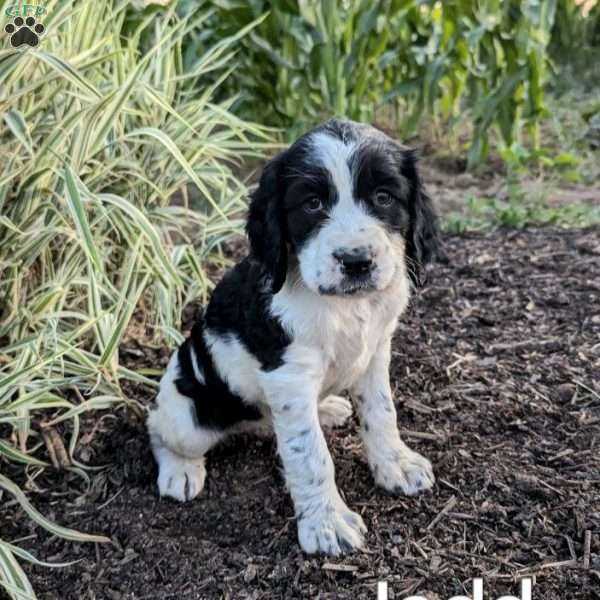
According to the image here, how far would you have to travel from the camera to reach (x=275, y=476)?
3.52 metres

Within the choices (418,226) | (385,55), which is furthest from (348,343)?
(385,55)

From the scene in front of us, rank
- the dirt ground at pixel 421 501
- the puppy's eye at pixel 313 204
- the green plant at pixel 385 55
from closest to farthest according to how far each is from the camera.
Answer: the puppy's eye at pixel 313 204 < the dirt ground at pixel 421 501 < the green plant at pixel 385 55

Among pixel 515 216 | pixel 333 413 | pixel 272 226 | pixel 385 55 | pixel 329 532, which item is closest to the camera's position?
pixel 272 226

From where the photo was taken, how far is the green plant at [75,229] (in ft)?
11.3

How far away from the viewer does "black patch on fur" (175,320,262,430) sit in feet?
11.1

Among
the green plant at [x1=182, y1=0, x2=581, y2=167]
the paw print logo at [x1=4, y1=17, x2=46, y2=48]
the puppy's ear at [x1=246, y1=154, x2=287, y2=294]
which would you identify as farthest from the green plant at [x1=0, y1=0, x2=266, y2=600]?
the green plant at [x1=182, y1=0, x2=581, y2=167]

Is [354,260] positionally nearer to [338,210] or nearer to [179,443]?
[338,210]

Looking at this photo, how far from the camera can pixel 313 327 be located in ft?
9.77

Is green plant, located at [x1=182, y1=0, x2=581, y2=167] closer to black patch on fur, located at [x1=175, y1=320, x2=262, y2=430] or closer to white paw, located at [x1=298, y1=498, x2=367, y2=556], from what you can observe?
black patch on fur, located at [x1=175, y1=320, x2=262, y2=430]

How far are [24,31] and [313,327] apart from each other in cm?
171

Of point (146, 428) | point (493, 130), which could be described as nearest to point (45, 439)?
point (146, 428)

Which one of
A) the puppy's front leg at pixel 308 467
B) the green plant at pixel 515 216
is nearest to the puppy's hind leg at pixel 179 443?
the puppy's front leg at pixel 308 467

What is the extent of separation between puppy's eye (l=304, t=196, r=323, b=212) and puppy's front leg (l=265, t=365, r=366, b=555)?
52 centimetres

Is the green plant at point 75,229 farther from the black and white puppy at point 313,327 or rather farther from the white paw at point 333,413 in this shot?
the white paw at point 333,413
